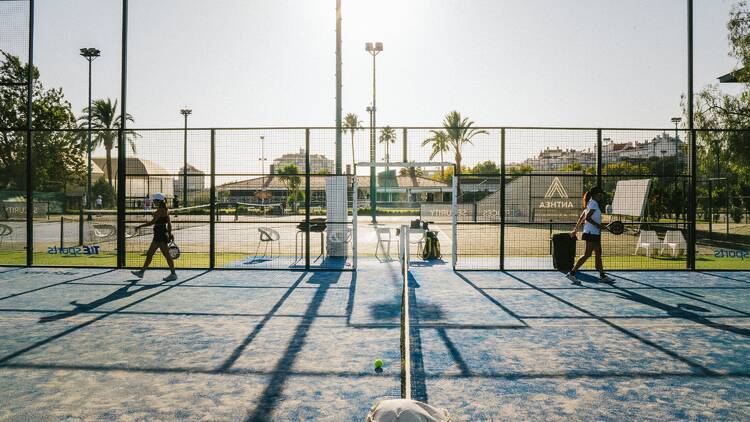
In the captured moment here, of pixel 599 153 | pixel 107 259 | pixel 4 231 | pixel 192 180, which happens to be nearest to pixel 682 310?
pixel 599 153

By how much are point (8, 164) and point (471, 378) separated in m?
20.3

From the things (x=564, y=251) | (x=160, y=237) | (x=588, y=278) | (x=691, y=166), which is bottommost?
(x=588, y=278)

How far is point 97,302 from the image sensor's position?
876cm

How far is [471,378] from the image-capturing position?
16.6 ft

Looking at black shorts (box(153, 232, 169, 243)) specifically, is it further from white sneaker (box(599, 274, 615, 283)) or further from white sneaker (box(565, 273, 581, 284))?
white sneaker (box(599, 274, 615, 283))

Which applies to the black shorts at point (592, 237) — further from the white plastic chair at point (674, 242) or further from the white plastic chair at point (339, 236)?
the white plastic chair at point (339, 236)

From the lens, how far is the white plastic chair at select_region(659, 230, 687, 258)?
14.8 meters

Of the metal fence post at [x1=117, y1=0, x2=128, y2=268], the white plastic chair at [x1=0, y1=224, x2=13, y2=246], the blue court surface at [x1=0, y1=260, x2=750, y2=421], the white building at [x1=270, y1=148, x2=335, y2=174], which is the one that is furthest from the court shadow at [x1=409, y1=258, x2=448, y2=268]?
the white plastic chair at [x1=0, y1=224, x2=13, y2=246]

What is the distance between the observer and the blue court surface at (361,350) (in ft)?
14.5

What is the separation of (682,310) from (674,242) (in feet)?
25.7

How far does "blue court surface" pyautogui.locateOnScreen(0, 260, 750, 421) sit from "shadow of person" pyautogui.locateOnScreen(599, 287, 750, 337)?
4 centimetres

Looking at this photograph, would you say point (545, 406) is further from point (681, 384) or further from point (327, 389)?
point (327, 389)

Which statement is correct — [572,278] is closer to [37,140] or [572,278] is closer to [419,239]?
[419,239]

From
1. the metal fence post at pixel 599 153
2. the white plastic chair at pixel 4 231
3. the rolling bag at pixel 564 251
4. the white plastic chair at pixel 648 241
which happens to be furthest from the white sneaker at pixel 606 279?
the white plastic chair at pixel 4 231
